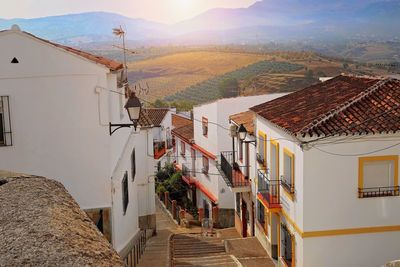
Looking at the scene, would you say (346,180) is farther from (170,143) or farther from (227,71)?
(227,71)

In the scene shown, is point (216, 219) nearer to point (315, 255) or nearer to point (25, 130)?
point (315, 255)

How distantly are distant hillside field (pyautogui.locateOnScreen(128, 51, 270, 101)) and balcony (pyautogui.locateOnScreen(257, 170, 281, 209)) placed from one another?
6575 centimetres

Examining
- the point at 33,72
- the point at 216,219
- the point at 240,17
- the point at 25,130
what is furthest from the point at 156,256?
the point at 240,17

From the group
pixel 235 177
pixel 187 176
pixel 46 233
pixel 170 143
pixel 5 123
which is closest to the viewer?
pixel 46 233

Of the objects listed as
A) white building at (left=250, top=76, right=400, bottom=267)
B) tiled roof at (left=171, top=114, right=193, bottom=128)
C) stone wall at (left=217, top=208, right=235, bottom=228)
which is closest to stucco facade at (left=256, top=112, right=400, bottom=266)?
white building at (left=250, top=76, right=400, bottom=267)

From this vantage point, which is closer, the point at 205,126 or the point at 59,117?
the point at 59,117

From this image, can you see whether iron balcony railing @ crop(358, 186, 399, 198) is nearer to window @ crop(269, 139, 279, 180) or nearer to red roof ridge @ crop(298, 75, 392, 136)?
red roof ridge @ crop(298, 75, 392, 136)

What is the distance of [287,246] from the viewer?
14.2m

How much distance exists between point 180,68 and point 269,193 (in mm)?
86570

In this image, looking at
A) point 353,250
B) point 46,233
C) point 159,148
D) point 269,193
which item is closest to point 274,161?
point 269,193

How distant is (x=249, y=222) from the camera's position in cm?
1986

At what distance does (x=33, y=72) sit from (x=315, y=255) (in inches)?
331

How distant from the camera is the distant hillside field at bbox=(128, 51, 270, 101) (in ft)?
286

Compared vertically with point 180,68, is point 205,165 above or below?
below
